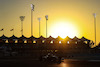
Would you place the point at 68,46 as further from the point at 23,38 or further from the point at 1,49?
the point at 1,49

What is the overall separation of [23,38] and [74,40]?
81.1ft

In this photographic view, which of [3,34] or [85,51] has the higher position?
[3,34]

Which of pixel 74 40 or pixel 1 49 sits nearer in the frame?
pixel 1 49

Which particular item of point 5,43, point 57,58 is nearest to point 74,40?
point 5,43

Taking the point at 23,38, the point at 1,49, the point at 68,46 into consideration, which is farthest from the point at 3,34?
the point at 68,46

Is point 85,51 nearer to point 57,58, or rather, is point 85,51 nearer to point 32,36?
point 32,36

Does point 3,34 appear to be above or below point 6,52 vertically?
above

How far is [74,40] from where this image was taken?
10181 cm

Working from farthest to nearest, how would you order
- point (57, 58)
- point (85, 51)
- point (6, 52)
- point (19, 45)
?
point (19, 45)
point (85, 51)
point (6, 52)
point (57, 58)

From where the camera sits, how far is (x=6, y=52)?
2906 inches

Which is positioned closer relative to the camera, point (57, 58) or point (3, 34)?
point (57, 58)

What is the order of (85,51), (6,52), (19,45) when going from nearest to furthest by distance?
(6,52), (85,51), (19,45)

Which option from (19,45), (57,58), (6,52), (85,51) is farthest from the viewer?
(19,45)

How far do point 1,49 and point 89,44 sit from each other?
43.2 metres
